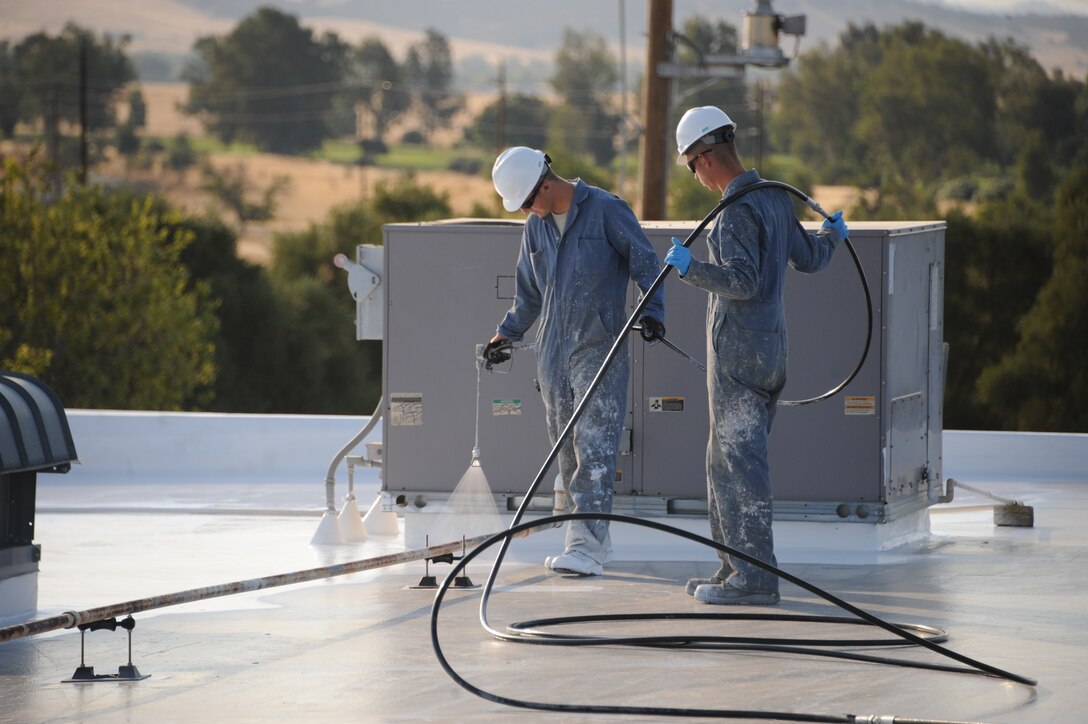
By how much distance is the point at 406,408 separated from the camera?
8.05 m

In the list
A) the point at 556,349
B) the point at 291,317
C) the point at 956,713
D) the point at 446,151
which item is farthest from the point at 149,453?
the point at 446,151

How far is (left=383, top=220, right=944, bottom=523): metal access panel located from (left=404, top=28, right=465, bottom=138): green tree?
261 feet

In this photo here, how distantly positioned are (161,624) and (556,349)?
6.71 feet

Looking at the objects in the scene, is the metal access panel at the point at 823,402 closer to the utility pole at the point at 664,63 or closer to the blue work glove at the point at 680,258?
the blue work glove at the point at 680,258

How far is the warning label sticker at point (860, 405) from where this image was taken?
767 centimetres

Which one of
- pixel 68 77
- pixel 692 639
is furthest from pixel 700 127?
pixel 68 77

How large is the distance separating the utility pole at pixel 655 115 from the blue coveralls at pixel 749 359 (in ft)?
34.5

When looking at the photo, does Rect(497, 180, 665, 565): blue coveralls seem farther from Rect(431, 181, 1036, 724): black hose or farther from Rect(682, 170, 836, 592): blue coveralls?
Rect(682, 170, 836, 592): blue coveralls

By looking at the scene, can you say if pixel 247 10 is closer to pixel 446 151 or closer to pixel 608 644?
pixel 446 151

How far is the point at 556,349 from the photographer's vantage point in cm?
705

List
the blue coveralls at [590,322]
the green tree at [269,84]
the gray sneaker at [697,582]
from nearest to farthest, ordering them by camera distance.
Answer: the gray sneaker at [697,582], the blue coveralls at [590,322], the green tree at [269,84]

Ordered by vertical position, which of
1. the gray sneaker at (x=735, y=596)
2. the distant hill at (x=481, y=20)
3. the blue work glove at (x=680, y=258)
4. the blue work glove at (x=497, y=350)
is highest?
the distant hill at (x=481, y=20)

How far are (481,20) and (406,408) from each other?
10498cm

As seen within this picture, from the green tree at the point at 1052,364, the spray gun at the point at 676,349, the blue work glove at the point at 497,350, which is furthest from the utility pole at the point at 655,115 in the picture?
the green tree at the point at 1052,364
